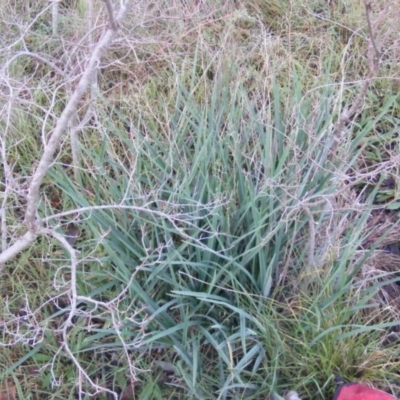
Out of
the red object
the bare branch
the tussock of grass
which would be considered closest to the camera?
the bare branch

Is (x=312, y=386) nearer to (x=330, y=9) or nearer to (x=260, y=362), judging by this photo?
(x=260, y=362)

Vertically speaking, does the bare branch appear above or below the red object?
above

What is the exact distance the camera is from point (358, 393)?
165 centimetres

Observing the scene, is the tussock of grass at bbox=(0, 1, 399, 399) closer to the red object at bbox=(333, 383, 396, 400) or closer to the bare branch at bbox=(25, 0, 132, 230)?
the red object at bbox=(333, 383, 396, 400)

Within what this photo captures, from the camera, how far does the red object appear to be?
5.42ft

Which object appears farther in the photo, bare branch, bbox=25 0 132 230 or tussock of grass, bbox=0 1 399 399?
tussock of grass, bbox=0 1 399 399

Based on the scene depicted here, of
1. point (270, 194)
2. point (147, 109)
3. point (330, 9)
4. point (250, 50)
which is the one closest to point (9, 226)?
point (147, 109)

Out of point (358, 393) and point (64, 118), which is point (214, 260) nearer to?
point (358, 393)

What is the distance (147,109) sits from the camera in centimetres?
245

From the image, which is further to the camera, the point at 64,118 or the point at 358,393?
the point at 358,393

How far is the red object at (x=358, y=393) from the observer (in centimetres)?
165

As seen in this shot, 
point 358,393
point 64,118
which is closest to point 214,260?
point 358,393

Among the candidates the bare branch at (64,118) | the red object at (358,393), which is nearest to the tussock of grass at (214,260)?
the red object at (358,393)

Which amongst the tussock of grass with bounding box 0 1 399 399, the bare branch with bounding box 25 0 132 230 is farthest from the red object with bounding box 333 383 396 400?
the bare branch with bounding box 25 0 132 230
